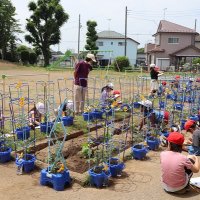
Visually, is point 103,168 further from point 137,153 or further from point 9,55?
point 9,55

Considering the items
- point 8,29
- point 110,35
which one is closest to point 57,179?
point 8,29

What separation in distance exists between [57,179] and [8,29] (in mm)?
40295

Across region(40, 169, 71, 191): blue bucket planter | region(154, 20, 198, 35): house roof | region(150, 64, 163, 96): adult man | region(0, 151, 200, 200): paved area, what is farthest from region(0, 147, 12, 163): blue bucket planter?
region(154, 20, 198, 35): house roof

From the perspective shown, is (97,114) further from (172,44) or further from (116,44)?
(116,44)

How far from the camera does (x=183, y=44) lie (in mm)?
44188

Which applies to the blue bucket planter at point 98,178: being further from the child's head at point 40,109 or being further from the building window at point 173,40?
the building window at point 173,40

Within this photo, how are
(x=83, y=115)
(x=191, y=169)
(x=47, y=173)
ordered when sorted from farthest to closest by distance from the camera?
(x=83, y=115), (x=47, y=173), (x=191, y=169)

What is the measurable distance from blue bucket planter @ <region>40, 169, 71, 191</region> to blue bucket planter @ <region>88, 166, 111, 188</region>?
0.31 meters

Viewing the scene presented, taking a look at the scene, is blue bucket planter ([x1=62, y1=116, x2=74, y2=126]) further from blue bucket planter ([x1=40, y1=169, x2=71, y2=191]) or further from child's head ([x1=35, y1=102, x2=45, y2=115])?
blue bucket planter ([x1=40, y1=169, x2=71, y2=191])

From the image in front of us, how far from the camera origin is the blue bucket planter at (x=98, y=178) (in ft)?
13.8

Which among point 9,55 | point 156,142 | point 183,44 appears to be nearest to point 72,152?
point 156,142

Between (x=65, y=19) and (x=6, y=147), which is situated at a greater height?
(x=65, y=19)

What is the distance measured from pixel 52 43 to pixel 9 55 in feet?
20.8

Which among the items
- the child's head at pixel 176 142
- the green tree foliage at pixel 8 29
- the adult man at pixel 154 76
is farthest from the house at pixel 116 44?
the child's head at pixel 176 142
